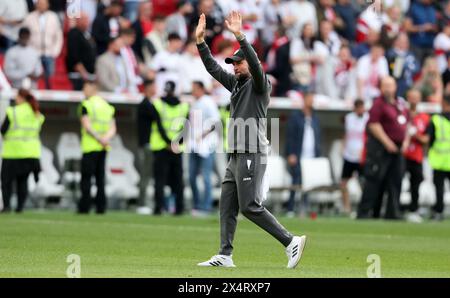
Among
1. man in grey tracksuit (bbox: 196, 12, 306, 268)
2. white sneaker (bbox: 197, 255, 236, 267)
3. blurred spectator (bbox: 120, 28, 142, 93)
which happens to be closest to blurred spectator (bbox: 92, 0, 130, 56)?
blurred spectator (bbox: 120, 28, 142, 93)

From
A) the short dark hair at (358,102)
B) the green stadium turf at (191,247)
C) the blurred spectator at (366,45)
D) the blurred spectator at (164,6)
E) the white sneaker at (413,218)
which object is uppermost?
the blurred spectator at (164,6)

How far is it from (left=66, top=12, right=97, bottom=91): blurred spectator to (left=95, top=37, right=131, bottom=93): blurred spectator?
0.60 ft

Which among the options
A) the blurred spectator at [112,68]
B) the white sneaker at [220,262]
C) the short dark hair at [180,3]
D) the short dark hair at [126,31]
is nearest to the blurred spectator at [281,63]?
the short dark hair at [180,3]

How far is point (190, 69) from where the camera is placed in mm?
27859

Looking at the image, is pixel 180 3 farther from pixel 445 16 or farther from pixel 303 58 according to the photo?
pixel 445 16

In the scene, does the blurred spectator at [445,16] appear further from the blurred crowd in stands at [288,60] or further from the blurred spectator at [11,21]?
the blurred spectator at [11,21]

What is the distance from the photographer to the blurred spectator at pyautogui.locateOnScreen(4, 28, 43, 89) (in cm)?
2588

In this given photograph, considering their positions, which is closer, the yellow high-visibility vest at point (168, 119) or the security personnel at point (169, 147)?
the security personnel at point (169, 147)

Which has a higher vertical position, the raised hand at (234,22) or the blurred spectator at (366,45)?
the blurred spectator at (366,45)

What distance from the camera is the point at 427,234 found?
2119 centimetres

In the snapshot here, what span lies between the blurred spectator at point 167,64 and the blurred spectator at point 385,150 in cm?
440

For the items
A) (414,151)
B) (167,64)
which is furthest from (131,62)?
(414,151)

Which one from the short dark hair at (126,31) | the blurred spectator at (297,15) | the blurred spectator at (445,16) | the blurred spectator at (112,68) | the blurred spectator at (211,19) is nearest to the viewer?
the blurred spectator at (112,68)

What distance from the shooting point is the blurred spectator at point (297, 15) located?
3050 centimetres
